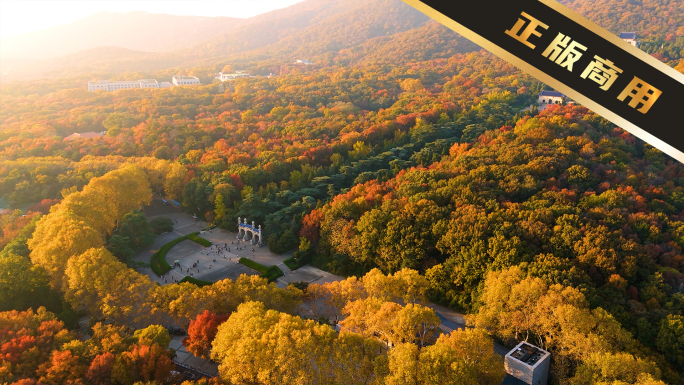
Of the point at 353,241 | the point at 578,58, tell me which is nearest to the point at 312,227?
the point at 353,241

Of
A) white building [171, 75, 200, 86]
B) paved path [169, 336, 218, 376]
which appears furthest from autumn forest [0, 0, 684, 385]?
white building [171, 75, 200, 86]

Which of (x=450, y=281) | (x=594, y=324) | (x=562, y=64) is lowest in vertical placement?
(x=450, y=281)

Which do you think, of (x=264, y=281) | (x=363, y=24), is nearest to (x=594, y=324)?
(x=264, y=281)

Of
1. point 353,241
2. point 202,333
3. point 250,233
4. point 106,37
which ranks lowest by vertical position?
point 250,233

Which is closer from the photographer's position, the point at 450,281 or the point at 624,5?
the point at 450,281

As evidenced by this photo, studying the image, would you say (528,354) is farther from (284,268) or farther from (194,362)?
(284,268)

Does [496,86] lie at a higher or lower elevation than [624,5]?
lower

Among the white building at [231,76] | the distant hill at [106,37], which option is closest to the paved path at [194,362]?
the white building at [231,76]

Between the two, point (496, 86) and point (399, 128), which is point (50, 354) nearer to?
point (399, 128)
